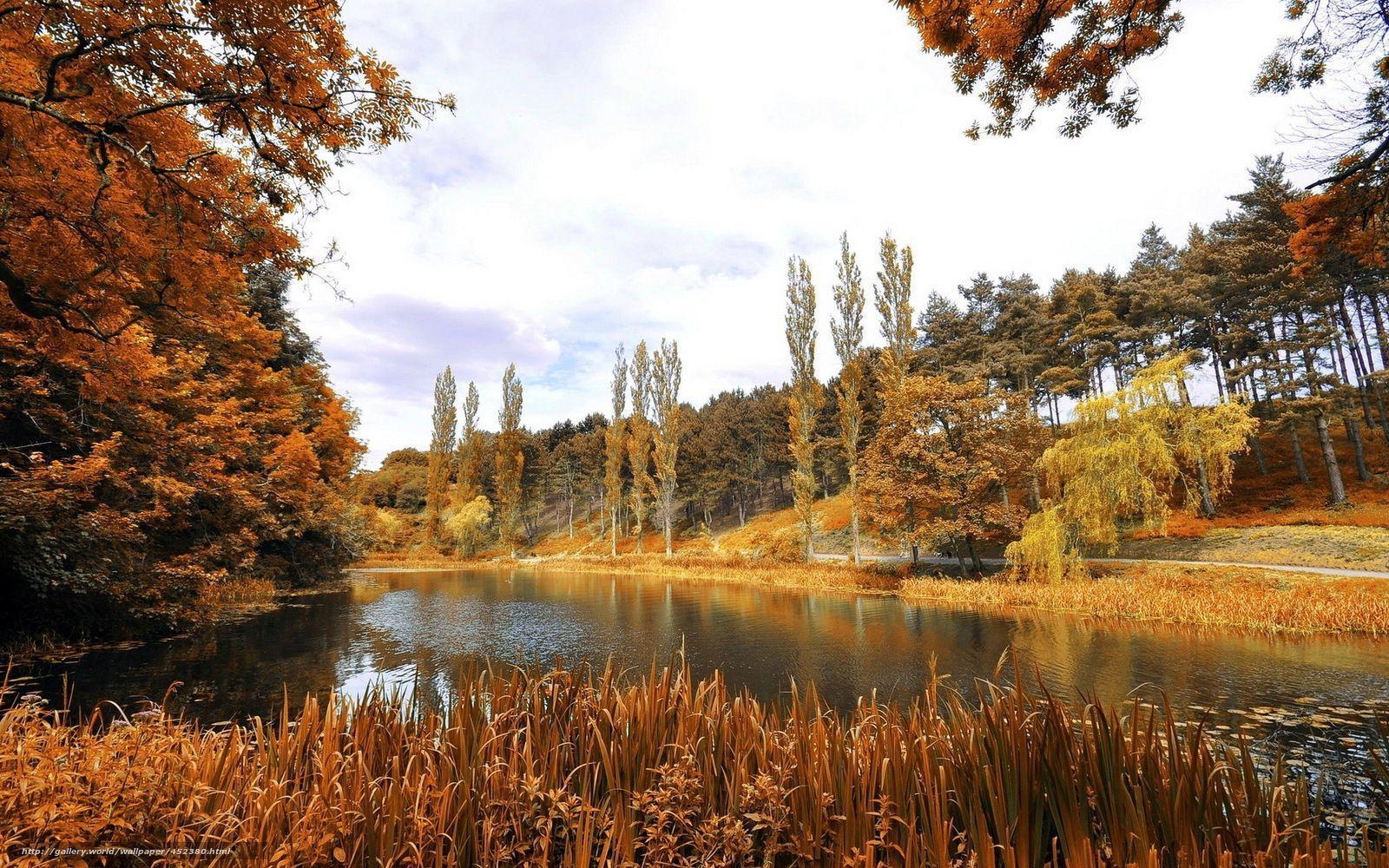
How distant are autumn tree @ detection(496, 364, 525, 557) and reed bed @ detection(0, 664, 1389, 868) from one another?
5330 centimetres

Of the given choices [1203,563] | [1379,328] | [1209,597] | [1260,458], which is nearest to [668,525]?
[1203,563]

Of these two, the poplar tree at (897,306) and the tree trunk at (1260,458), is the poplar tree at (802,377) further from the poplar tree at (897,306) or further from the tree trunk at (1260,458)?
the tree trunk at (1260,458)

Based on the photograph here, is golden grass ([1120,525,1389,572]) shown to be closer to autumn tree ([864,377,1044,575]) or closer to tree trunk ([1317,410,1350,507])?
tree trunk ([1317,410,1350,507])

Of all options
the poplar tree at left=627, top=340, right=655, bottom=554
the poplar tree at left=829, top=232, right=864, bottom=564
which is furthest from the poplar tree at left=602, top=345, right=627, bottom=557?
the poplar tree at left=829, top=232, right=864, bottom=564

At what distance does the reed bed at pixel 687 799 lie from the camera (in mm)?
2668

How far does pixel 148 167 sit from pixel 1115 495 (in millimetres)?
25392

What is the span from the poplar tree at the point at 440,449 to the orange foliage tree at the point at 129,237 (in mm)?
40726

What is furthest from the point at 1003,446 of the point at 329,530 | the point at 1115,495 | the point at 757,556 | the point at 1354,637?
the point at 329,530

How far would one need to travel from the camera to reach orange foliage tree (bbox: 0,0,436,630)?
19.0 feet

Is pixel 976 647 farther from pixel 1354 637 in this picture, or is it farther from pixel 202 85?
pixel 202 85

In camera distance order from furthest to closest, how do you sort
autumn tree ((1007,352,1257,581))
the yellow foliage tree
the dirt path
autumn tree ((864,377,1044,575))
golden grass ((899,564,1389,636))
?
the yellow foliage tree
autumn tree ((864,377,1044,575))
autumn tree ((1007,352,1257,581))
the dirt path
golden grass ((899,564,1389,636))

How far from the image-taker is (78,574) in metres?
9.88

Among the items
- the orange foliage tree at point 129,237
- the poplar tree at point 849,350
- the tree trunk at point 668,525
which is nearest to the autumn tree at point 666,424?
the tree trunk at point 668,525

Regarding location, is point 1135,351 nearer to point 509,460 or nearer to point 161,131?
point 161,131
